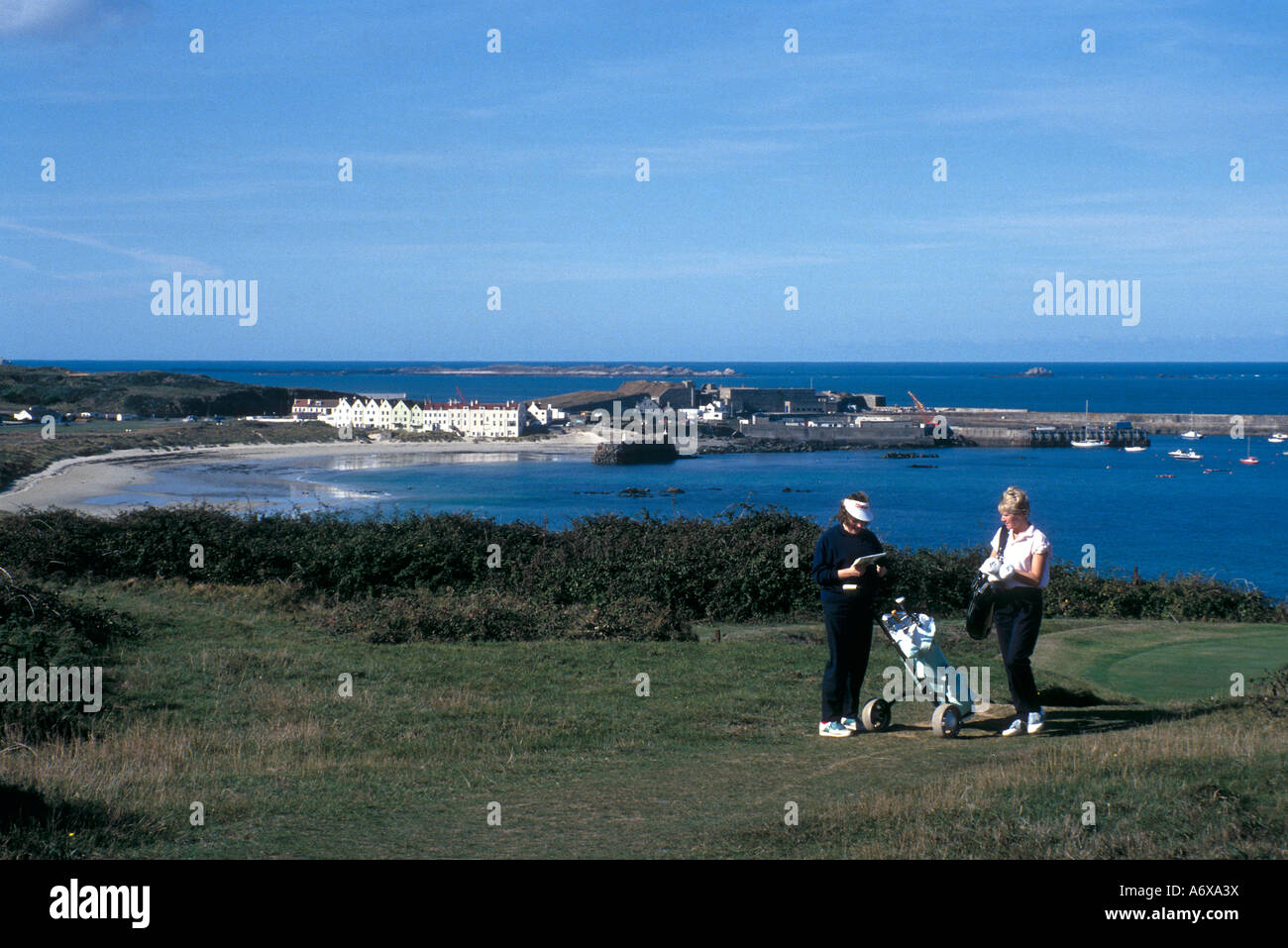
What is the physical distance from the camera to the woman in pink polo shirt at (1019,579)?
917cm

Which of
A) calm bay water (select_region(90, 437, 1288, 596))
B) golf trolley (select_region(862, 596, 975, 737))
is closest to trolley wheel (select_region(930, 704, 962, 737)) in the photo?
golf trolley (select_region(862, 596, 975, 737))

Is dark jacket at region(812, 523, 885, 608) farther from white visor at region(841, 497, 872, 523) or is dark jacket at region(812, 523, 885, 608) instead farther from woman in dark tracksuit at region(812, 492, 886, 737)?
white visor at region(841, 497, 872, 523)

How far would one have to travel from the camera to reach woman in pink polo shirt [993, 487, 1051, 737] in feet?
30.1

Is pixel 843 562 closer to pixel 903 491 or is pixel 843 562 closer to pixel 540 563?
pixel 540 563

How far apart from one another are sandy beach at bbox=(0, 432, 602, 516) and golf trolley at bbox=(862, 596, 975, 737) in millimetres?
33307

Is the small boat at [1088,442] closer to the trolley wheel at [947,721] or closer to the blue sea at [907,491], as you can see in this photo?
the blue sea at [907,491]

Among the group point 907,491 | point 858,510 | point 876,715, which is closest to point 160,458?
point 907,491

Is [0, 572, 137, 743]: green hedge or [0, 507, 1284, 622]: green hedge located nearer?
[0, 572, 137, 743]: green hedge

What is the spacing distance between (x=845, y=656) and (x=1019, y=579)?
163 cm

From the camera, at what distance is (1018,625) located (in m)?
9.37

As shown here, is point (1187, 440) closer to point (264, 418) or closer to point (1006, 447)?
point (1006, 447)
